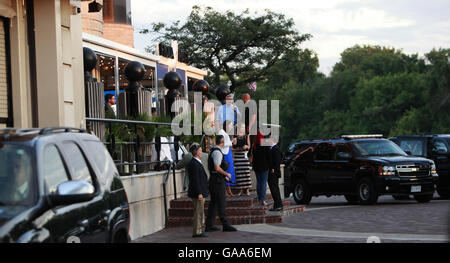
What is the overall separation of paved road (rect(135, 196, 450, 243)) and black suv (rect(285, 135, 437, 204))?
1569 mm

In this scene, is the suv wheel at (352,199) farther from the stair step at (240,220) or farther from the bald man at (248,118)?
the stair step at (240,220)

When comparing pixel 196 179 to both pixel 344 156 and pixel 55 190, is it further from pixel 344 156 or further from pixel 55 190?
pixel 344 156

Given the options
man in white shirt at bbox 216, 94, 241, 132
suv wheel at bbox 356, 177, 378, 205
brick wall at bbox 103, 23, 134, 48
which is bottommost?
suv wheel at bbox 356, 177, 378, 205

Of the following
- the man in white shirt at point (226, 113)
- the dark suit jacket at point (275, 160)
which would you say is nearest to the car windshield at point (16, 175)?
the dark suit jacket at point (275, 160)

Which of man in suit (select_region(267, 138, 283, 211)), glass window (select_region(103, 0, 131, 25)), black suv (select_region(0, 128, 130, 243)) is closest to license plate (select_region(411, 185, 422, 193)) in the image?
man in suit (select_region(267, 138, 283, 211))

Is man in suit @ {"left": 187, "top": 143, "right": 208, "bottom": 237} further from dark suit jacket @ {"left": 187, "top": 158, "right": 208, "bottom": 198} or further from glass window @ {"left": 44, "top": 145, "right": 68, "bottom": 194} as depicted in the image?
glass window @ {"left": 44, "top": 145, "right": 68, "bottom": 194}

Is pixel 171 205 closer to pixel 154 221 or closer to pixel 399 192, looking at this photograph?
pixel 154 221

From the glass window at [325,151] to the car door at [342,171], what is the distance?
21 centimetres

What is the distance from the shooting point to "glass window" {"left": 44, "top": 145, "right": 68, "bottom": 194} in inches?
251

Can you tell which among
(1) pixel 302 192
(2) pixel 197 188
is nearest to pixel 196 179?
(2) pixel 197 188

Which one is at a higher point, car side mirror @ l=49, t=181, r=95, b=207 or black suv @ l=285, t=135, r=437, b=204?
car side mirror @ l=49, t=181, r=95, b=207

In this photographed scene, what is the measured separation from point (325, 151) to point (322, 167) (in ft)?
1.79

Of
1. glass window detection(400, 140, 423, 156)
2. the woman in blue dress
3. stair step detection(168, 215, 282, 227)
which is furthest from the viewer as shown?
glass window detection(400, 140, 423, 156)
